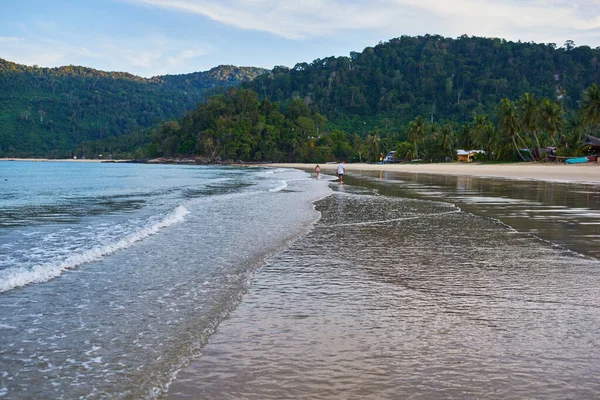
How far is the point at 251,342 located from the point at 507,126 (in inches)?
3343

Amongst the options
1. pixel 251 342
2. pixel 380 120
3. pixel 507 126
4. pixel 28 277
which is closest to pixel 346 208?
pixel 28 277

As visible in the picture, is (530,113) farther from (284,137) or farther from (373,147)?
(284,137)

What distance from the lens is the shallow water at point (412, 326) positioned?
374 centimetres

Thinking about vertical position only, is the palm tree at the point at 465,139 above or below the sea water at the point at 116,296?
above

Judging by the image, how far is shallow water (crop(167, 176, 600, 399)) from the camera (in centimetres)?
374

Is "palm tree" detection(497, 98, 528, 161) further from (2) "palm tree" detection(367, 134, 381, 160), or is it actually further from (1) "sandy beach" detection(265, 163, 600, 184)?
(2) "palm tree" detection(367, 134, 381, 160)

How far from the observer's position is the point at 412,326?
5062 mm

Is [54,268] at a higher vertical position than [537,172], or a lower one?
lower

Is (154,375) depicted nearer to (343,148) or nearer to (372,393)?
(372,393)

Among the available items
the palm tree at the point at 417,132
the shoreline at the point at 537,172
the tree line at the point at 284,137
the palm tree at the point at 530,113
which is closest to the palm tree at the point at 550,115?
the palm tree at the point at 530,113

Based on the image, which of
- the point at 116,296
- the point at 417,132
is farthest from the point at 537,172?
the point at 417,132

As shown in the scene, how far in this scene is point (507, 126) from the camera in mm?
81000

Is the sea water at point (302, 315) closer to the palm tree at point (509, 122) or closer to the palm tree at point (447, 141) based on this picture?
the palm tree at point (509, 122)

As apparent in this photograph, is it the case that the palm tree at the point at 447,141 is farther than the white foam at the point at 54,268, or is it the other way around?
the palm tree at the point at 447,141
